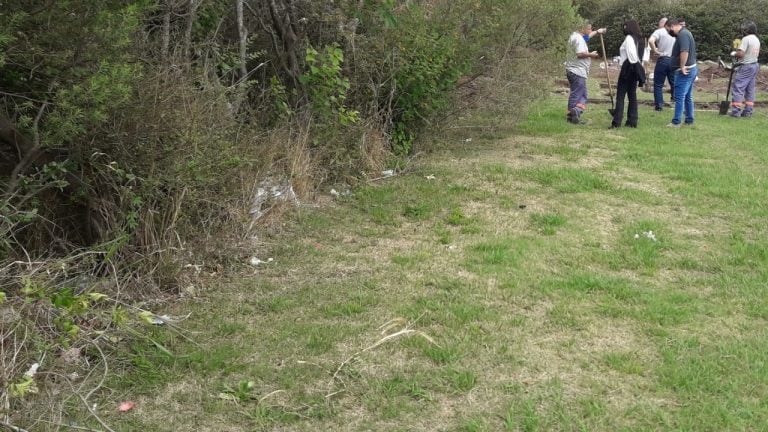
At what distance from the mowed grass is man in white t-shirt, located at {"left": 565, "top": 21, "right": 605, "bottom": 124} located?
4487 mm

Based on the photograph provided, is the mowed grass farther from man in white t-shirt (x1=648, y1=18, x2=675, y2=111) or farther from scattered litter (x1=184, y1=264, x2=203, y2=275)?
man in white t-shirt (x1=648, y1=18, x2=675, y2=111)

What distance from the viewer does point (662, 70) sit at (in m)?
13.6

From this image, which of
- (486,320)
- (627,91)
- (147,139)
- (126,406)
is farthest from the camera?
(627,91)

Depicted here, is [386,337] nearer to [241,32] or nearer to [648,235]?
[648,235]

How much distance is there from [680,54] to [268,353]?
1034cm

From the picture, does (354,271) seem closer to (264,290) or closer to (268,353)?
(264,290)

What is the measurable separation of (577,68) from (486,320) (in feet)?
27.8

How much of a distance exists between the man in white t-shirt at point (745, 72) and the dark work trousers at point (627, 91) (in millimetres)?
2752

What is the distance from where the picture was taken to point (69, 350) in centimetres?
372

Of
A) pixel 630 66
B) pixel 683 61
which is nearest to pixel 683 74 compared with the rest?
pixel 683 61

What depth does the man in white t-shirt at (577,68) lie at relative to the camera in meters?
11.6

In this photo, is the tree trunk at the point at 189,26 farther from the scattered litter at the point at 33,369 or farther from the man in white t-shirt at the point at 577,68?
the man in white t-shirt at the point at 577,68

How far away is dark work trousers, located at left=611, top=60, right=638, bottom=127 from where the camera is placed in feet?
36.8

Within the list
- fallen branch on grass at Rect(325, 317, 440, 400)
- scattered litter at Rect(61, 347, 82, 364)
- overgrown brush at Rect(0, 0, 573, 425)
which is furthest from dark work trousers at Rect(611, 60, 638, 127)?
scattered litter at Rect(61, 347, 82, 364)
